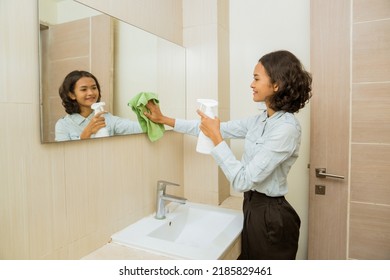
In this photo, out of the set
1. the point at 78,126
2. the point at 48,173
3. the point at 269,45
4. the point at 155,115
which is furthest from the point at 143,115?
the point at 269,45

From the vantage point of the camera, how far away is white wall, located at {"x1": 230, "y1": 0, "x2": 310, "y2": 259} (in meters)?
1.47

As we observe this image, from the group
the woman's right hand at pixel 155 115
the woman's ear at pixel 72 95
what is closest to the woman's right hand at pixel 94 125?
the woman's ear at pixel 72 95

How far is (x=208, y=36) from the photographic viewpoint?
4.90 ft

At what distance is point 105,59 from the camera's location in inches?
40.0

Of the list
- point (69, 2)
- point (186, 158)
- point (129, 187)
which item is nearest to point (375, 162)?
point (186, 158)

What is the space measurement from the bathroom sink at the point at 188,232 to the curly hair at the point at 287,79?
0.56 m

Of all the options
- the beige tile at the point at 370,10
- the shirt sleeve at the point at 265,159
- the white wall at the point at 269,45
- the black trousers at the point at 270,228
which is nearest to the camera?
the shirt sleeve at the point at 265,159

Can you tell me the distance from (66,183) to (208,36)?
1.04 metres

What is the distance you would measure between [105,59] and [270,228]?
88 centimetres

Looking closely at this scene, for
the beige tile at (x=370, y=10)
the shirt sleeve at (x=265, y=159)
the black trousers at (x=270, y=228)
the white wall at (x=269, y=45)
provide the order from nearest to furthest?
the shirt sleeve at (x=265, y=159), the black trousers at (x=270, y=228), the beige tile at (x=370, y=10), the white wall at (x=269, y=45)

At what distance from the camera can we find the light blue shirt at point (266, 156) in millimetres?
968

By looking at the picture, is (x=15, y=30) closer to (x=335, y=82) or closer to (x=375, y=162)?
(x=335, y=82)

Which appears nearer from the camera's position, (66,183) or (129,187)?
(66,183)

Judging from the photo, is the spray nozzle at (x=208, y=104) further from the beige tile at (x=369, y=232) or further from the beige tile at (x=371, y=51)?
the beige tile at (x=369, y=232)
